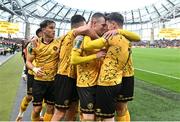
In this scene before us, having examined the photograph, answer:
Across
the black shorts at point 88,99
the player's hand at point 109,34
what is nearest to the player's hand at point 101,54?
the player's hand at point 109,34

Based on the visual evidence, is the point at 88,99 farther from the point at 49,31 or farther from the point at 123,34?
the point at 49,31

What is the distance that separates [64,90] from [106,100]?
2.85 ft

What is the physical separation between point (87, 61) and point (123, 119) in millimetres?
1444

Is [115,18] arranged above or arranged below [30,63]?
above

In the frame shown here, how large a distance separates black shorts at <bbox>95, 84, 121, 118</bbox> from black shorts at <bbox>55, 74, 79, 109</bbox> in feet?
2.20

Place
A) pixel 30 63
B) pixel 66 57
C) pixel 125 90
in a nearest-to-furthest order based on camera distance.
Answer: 1. pixel 66 57
2. pixel 125 90
3. pixel 30 63

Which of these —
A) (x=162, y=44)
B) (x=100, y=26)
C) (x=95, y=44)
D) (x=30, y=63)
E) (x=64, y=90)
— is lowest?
(x=64, y=90)

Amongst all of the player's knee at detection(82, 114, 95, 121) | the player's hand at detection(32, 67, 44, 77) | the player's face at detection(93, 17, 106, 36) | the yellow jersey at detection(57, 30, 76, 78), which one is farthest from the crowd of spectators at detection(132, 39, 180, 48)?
the player's knee at detection(82, 114, 95, 121)

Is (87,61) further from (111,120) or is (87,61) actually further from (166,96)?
(166,96)

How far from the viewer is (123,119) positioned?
6684mm

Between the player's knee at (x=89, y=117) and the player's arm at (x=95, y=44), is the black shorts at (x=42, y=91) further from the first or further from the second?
the player's arm at (x=95, y=44)

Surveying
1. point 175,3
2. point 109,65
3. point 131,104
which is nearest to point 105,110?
point 109,65

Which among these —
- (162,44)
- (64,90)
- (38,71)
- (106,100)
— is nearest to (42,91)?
(38,71)

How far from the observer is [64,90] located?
20.8ft
